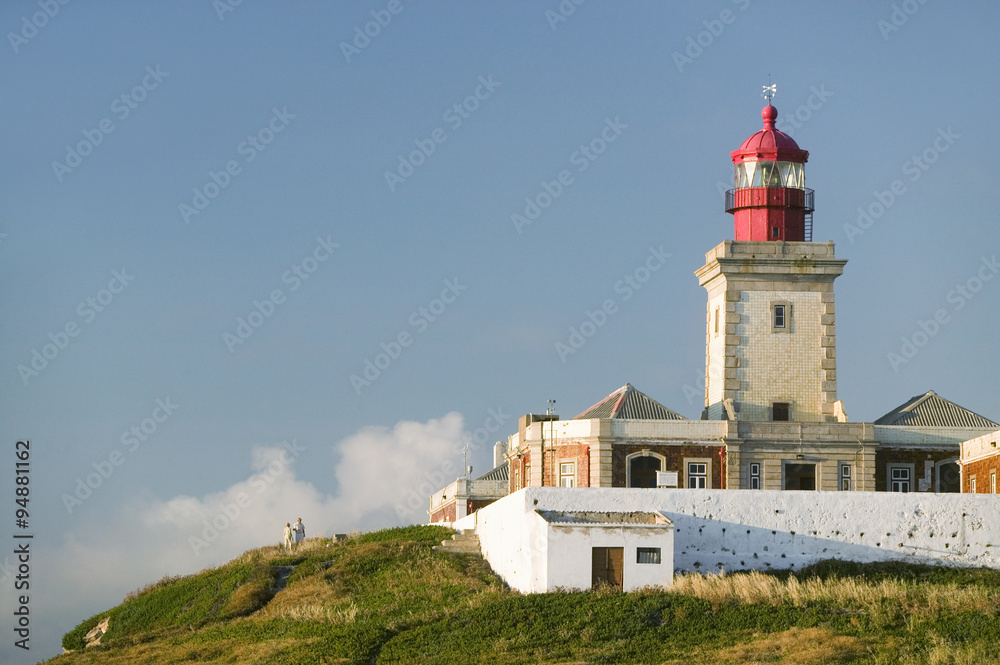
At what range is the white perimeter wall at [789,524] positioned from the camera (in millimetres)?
39250

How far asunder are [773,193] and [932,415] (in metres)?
8.34

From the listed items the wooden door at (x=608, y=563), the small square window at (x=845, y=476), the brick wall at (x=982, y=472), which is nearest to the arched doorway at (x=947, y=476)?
the brick wall at (x=982, y=472)

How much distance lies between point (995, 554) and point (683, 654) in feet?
36.8

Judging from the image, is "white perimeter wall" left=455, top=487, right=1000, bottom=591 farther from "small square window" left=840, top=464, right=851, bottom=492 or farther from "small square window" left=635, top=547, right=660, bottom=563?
"small square window" left=840, top=464, right=851, bottom=492

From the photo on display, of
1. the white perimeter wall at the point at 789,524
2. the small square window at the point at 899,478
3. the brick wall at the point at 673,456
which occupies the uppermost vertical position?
the brick wall at the point at 673,456

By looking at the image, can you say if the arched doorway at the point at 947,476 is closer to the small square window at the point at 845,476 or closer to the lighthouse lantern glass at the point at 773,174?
the small square window at the point at 845,476

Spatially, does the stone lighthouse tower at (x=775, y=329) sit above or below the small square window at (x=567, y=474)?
above

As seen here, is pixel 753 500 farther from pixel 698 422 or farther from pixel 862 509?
pixel 698 422

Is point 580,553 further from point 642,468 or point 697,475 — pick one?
point 697,475

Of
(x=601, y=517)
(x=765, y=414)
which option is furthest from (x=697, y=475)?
Result: (x=601, y=517)

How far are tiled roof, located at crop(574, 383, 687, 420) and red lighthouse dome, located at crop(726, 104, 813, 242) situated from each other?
629 centimetres

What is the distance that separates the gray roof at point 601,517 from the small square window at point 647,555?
23.4 inches

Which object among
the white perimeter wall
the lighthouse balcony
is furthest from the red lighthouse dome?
the white perimeter wall

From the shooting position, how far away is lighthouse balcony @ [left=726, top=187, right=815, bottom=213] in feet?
174
